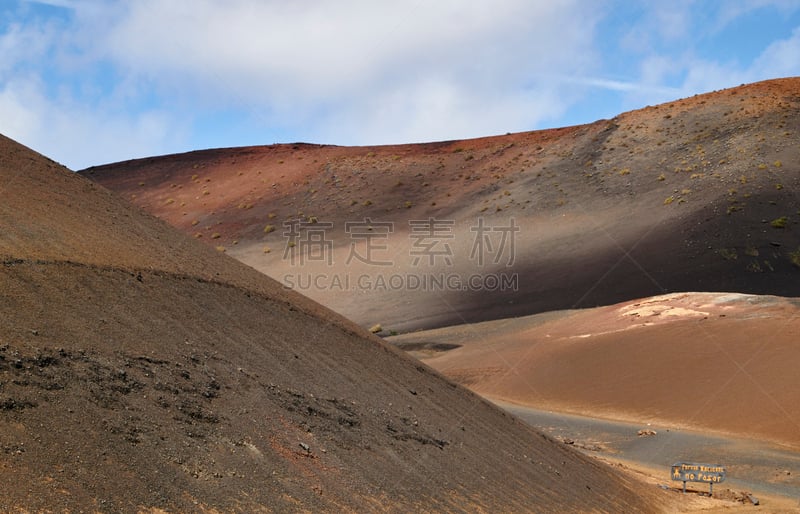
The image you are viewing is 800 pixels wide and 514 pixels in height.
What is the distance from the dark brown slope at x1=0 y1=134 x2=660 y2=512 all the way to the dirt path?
5.03 meters

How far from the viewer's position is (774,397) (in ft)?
85.9

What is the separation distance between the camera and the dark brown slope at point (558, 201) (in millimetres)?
46000

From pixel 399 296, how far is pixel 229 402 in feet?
143

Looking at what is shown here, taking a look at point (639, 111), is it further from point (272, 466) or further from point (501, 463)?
point (272, 466)

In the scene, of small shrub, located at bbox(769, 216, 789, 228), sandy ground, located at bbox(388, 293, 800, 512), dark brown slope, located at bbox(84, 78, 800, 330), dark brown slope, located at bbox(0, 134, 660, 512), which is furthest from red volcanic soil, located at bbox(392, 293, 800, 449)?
dark brown slope, located at bbox(0, 134, 660, 512)


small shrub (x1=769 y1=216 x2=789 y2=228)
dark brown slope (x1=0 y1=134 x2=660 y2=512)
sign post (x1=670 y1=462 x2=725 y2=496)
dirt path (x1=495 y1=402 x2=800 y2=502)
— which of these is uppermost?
small shrub (x1=769 y1=216 x2=789 y2=228)

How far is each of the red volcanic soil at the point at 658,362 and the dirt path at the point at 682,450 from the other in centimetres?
108

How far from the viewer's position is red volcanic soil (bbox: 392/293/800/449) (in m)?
26.8

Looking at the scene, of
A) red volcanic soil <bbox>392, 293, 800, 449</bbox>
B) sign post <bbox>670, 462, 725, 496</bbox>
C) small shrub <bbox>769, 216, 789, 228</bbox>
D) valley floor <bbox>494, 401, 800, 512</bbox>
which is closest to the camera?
sign post <bbox>670, 462, 725, 496</bbox>

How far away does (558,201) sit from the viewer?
60.0 m

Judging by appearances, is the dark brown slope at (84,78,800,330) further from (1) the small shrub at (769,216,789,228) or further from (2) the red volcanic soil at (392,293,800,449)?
(2) the red volcanic soil at (392,293,800,449)

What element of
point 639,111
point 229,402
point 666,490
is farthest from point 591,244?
point 229,402

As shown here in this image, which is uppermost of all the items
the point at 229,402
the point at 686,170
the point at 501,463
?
the point at 686,170

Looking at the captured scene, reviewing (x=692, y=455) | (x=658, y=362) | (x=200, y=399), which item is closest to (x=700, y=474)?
(x=692, y=455)
